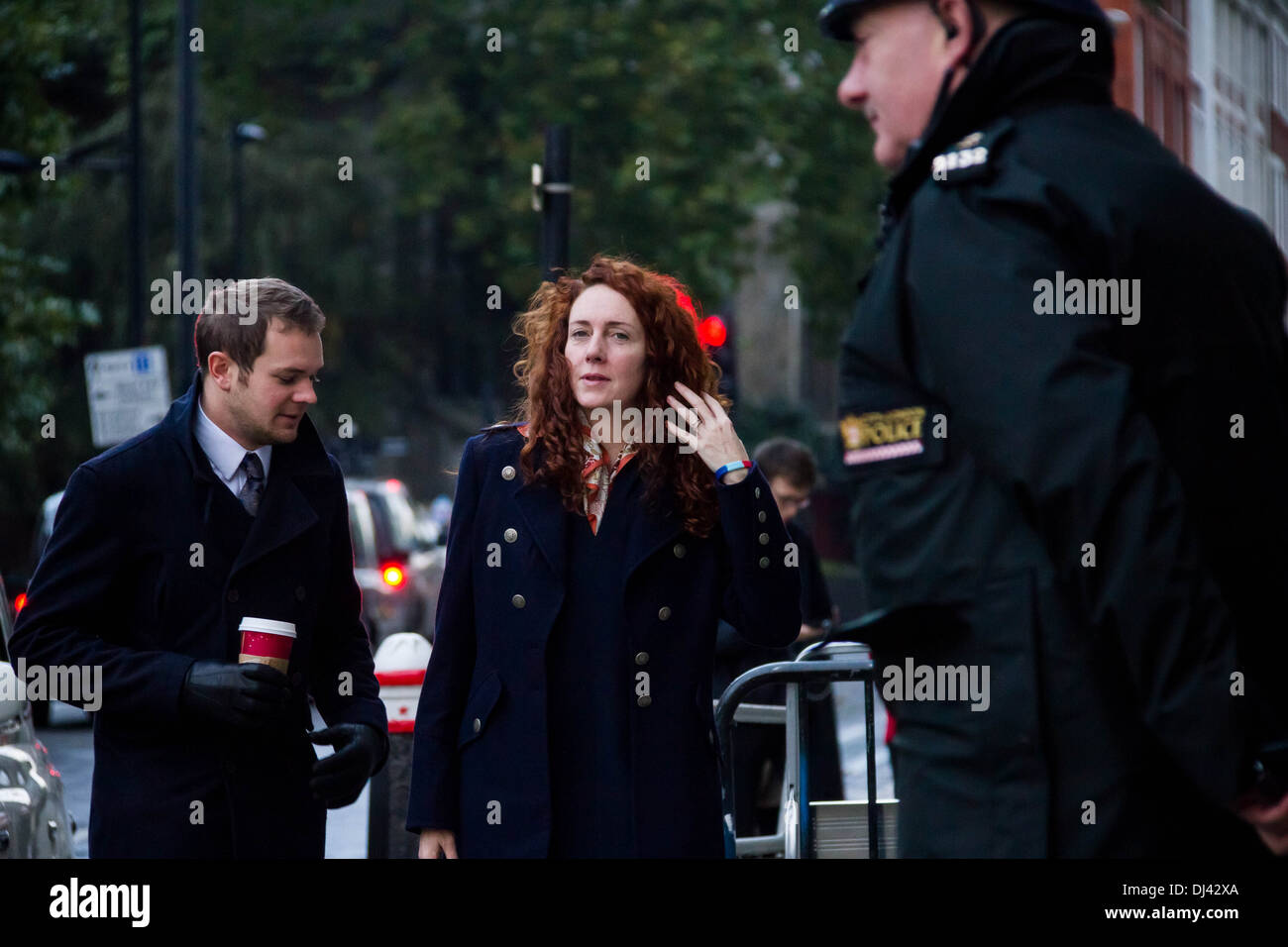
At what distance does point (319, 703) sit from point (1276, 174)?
2193 inches

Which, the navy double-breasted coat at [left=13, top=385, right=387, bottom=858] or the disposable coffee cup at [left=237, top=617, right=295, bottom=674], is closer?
Answer: the disposable coffee cup at [left=237, top=617, right=295, bottom=674]

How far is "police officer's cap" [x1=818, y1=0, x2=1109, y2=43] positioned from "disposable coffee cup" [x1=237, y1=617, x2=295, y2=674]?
1.63 metres

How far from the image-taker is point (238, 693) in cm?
365

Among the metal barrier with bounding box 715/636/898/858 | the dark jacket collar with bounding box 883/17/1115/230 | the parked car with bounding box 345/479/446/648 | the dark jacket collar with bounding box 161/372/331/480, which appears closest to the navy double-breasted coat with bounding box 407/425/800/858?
the dark jacket collar with bounding box 161/372/331/480

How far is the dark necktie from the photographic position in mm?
4070

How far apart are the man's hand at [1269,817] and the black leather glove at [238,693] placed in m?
1.95

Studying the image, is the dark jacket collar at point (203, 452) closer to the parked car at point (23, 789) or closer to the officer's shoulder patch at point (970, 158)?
the parked car at point (23, 789)

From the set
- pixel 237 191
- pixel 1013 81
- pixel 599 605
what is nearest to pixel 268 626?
pixel 599 605

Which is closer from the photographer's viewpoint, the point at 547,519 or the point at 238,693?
the point at 238,693

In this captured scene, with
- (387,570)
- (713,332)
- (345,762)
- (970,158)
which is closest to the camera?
(970,158)

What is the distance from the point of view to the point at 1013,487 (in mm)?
2234

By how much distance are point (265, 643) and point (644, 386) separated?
92 centimetres

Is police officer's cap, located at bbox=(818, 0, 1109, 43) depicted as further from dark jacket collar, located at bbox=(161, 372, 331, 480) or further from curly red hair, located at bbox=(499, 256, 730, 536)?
dark jacket collar, located at bbox=(161, 372, 331, 480)

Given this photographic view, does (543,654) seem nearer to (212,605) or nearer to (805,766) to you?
(212,605)
